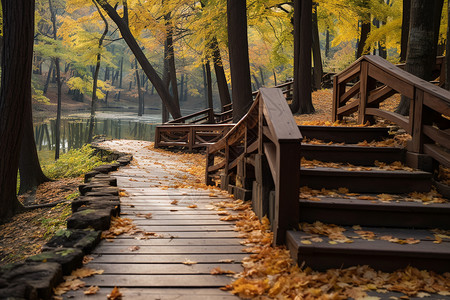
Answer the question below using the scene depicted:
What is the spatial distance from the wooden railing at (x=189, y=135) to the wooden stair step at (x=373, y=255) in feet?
36.5

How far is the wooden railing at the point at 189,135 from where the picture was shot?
49.8 ft

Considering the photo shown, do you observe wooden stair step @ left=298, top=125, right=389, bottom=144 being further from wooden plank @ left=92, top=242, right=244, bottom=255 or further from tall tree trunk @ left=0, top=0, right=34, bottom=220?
tall tree trunk @ left=0, top=0, right=34, bottom=220

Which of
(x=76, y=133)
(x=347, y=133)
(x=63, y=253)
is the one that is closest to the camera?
(x=63, y=253)

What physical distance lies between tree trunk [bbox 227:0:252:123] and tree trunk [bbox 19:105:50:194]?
5.46m

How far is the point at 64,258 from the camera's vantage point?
3.09 m

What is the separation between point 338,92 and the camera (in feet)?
25.5

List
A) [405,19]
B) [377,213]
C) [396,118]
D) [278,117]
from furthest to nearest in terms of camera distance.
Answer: [405,19] < [396,118] < [278,117] < [377,213]

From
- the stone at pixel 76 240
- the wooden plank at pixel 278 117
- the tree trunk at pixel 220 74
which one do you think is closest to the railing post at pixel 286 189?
the wooden plank at pixel 278 117

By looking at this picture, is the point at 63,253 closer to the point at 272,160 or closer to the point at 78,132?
the point at 272,160

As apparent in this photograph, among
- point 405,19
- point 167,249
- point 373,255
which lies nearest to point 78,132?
point 405,19

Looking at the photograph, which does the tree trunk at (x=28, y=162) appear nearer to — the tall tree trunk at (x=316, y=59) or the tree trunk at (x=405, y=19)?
the tree trunk at (x=405, y=19)

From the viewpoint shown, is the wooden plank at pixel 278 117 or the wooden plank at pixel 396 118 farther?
the wooden plank at pixel 396 118

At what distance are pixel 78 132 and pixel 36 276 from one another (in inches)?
1161

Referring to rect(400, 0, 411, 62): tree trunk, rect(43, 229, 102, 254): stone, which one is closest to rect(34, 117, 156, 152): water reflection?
rect(400, 0, 411, 62): tree trunk
